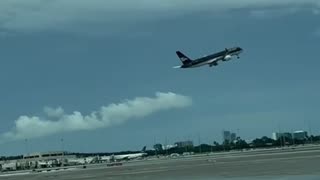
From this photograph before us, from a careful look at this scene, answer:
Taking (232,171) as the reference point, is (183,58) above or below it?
above

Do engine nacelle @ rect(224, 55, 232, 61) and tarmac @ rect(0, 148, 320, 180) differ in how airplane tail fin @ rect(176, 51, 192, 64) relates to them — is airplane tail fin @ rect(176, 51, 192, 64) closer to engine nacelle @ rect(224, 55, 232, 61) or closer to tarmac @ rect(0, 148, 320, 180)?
engine nacelle @ rect(224, 55, 232, 61)

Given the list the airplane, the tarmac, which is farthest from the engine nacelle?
the tarmac

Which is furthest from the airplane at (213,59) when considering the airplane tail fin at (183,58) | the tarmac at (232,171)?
the tarmac at (232,171)

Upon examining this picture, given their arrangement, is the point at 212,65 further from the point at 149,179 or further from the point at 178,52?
the point at 149,179

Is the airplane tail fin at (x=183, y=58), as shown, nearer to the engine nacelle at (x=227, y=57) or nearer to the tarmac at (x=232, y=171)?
the engine nacelle at (x=227, y=57)

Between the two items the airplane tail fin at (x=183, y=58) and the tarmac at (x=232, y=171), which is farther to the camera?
the airplane tail fin at (x=183, y=58)

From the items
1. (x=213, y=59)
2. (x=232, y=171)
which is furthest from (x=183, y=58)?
(x=232, y=171)

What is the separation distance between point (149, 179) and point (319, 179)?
24.8 metres

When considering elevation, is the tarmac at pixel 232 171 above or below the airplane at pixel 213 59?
below

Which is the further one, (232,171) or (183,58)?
(183,58)

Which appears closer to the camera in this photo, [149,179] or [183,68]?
[149,179]

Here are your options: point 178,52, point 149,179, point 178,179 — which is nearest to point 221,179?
point 178,179

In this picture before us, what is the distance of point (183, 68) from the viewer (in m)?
131

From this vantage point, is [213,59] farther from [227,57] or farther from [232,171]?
[232,171]
